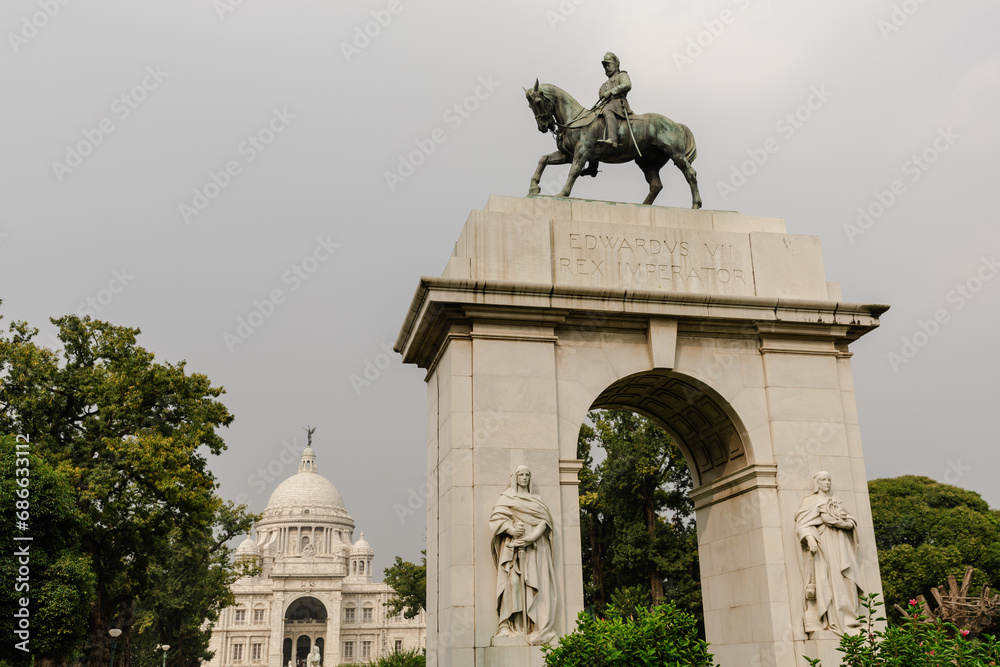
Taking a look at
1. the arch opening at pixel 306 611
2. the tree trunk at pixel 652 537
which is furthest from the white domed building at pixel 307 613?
Answer: the tree trunk at pixel 652 537

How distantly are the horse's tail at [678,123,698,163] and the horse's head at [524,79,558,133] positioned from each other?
2539 mm

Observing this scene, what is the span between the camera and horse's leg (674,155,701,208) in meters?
16.7

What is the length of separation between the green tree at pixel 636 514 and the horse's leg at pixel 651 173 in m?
22.9

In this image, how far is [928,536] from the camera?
45.9m

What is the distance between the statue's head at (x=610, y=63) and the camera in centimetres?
1689

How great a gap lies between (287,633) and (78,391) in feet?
358

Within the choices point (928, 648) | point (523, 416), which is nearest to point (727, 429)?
point (523, 416)

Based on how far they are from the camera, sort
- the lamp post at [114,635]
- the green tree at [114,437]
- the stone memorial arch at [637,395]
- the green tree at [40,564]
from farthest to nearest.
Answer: the lamp post at [114,635], the green tree at [114,437], the green tree at [40,564], the stone memorial arch at [637,395]

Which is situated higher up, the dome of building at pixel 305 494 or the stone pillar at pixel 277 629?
the dome of building at pixel 305 494

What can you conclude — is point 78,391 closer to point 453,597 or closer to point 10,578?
point 10,578

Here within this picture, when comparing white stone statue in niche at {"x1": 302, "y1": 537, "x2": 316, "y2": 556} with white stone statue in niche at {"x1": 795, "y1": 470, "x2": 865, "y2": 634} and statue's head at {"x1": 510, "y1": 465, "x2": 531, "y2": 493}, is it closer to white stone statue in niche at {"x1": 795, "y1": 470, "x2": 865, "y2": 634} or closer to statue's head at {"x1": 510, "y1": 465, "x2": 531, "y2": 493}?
statue's head at {"x1": 510, "y1": 465, "x2": 531, "y2": 493}

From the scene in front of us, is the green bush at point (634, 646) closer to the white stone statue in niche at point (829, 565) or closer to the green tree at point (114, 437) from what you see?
the white stone statue in niche at point (829, 565)

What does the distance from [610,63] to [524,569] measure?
381 inches

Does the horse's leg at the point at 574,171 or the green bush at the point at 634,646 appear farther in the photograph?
the horse's leg at the point at 574,171
